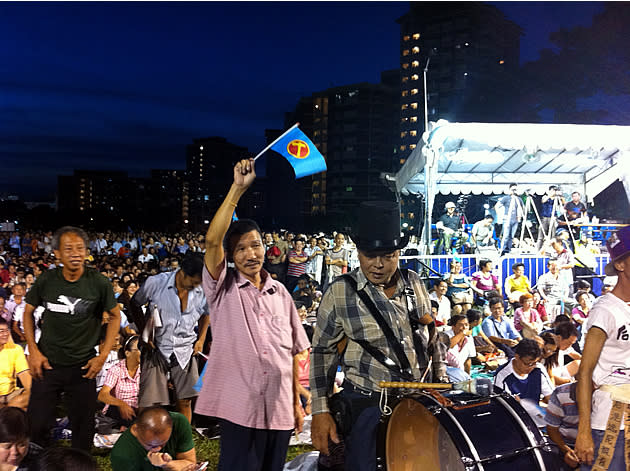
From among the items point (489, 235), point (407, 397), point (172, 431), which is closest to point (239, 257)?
point (407, 397)

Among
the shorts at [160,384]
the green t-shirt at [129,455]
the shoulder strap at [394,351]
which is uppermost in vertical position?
the shoulder strap at [394,351]

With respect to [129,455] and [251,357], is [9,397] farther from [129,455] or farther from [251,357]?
[251,357]

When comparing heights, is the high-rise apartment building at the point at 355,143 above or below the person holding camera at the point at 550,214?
above

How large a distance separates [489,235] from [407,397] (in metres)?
11.5

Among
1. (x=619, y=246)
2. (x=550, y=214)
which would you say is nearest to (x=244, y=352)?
(x=619, y=246)

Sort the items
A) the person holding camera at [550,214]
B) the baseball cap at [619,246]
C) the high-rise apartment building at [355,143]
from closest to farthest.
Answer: the baseball cap at [619,246] < the person holding camera at [550,214] < the high-rise apartment building at [355,143]

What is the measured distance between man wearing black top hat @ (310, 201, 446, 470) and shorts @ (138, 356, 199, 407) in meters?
1.99

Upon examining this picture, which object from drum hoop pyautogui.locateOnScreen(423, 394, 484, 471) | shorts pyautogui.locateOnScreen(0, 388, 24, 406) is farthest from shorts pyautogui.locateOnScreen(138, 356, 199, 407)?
drum hoop pyautogui.locateOnScreen(423, 394, 484, 471)

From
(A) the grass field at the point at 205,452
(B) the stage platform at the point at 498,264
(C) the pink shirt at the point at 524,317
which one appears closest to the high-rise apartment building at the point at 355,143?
(B) the stage platform at the point at 498,264

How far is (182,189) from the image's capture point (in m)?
198

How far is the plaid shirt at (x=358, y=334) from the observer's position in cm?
302

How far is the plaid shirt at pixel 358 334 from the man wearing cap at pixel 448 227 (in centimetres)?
1112

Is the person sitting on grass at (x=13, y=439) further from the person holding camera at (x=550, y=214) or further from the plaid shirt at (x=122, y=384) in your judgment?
the person holding camera at (x=550, y=214)

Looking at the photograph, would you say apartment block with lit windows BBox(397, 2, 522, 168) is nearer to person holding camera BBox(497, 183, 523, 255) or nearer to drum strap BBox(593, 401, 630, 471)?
person holding camera BBox(497, 183, 523, 255)
